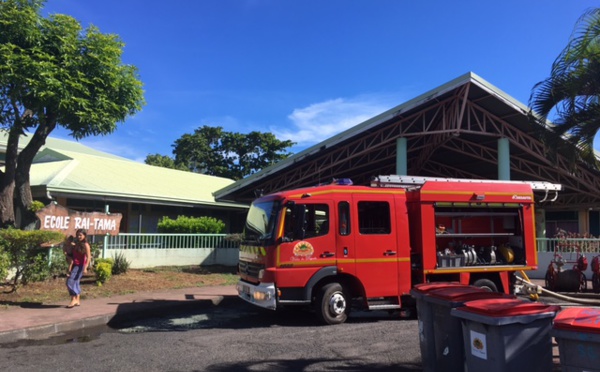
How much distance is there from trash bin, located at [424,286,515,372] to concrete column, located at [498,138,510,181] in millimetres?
13948

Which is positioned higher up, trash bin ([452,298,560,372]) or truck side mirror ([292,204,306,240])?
truck side mirror ([292,204,306,240])

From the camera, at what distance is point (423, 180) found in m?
10.3

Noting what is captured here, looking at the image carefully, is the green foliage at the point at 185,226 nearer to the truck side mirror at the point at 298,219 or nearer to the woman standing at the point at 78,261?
the woman standing at the point at 78,261

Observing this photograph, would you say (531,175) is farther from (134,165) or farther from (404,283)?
(134,165)

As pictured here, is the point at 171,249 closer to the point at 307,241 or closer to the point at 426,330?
the point at 307,241

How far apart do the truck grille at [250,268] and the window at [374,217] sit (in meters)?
2.21

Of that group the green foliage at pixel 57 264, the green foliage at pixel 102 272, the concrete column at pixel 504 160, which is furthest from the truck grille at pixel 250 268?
the concrete column at pixel 504 160

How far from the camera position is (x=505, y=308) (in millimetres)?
4211

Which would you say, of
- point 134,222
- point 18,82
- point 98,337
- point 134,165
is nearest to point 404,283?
point 98,337

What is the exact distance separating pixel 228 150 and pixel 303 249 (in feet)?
133

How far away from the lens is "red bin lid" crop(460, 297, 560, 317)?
4172mm

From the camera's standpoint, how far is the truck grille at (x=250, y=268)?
9138 millimetres

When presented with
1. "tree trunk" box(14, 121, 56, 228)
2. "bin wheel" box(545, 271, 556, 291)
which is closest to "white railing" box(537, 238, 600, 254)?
"bin wheel" box(545, 271, 556, 291)

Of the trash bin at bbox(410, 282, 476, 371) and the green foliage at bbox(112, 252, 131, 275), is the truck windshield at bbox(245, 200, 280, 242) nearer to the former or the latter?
the trash bin at bbox(410, 282, 476, 371)
